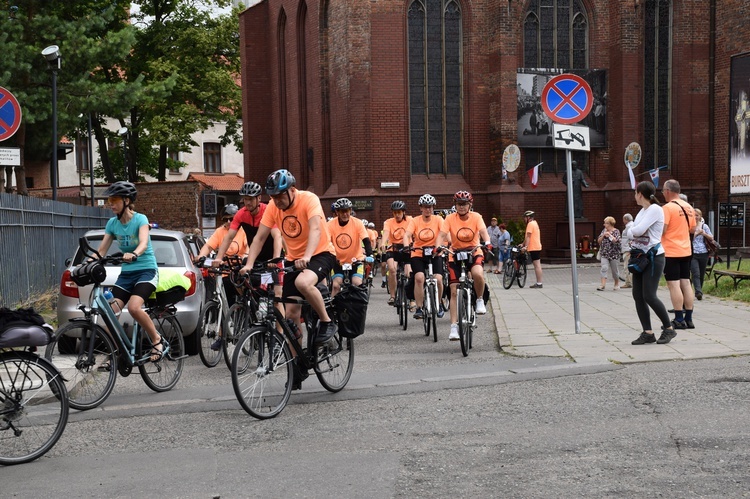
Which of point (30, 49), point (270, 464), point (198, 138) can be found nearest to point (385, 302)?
point (30, 49)

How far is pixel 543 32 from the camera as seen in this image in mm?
35219

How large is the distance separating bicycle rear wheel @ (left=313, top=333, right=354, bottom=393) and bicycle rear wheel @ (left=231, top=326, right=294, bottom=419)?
468 millimetres

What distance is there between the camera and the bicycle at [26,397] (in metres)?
5.32

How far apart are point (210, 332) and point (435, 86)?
26.5m

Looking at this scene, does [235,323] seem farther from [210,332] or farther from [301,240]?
[301,240]

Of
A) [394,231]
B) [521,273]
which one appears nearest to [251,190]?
[394,231]

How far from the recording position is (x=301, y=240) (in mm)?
7359

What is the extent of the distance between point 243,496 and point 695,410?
11.0 ft

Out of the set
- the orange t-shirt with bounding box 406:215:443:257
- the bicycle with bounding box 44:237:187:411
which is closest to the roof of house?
the orange t-shirt with bounding box 406:215:443:257

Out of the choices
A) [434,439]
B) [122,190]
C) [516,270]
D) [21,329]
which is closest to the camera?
[21,329]

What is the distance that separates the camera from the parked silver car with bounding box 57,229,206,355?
10.2 metres

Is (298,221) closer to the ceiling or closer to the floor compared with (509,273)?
closer to the ceiling

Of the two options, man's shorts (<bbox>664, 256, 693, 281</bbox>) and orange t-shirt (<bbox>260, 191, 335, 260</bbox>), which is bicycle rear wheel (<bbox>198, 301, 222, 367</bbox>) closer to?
orange t-shirt (<bbox>260, 191, 335, 260</bbox>)

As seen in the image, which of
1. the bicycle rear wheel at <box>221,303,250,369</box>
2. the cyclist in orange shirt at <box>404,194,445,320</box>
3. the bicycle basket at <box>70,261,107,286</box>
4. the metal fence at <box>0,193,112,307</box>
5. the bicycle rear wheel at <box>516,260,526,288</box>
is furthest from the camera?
the bicycle rear wheel at <box>516,260,526,288</box>
